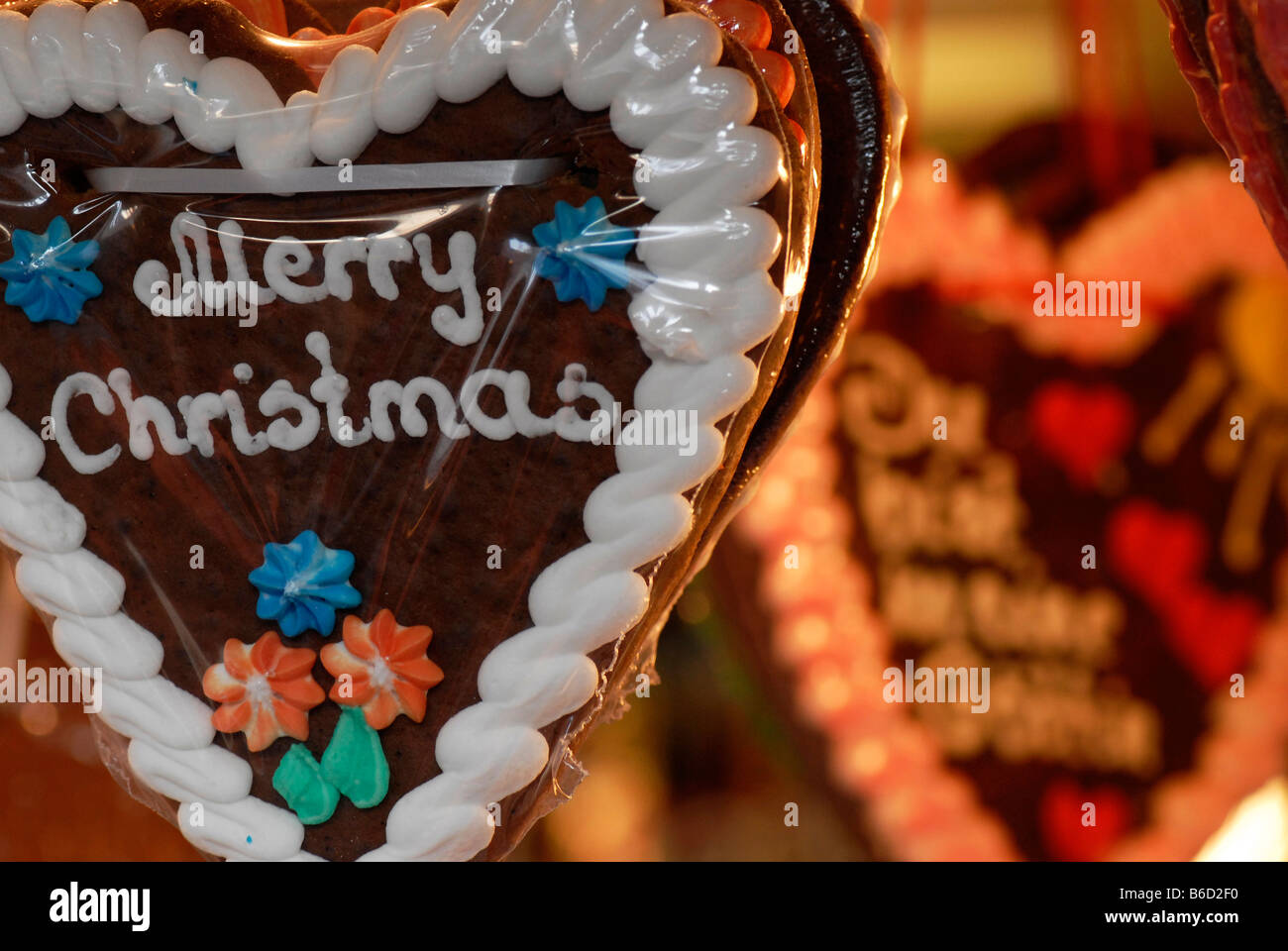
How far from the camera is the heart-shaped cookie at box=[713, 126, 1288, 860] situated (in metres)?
2.05

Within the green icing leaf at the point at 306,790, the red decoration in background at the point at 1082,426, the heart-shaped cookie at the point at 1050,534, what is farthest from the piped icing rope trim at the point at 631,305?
the red decoration in background at the point at 1082,426

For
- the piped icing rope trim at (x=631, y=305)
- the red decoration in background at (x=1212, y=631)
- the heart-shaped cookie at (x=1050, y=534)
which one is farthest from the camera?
the red decoration in background at (x=1212, y=631)

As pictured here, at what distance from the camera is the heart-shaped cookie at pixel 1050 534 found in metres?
2.05

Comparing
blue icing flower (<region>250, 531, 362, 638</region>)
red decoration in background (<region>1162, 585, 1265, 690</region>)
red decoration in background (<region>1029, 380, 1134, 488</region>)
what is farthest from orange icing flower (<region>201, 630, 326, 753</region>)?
red decoration in background (<region>1162, 585, 1265, 690</region>)

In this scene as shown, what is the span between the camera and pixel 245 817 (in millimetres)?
857

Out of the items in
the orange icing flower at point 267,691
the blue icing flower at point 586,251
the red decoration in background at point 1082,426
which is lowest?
the orange icing flower at point 267,691

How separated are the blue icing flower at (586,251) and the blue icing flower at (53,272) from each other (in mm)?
306

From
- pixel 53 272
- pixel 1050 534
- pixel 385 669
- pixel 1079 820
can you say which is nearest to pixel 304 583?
pixel 385 669

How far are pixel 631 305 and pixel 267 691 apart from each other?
357mm

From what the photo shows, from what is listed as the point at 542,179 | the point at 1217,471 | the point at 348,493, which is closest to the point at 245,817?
the point at 348,493

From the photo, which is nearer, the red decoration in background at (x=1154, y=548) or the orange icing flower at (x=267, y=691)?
the orange icing flower at (x=267, y=691)

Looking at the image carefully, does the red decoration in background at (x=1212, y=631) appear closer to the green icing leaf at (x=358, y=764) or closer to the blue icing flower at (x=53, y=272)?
the green icing leaf at (x=358, y=764)

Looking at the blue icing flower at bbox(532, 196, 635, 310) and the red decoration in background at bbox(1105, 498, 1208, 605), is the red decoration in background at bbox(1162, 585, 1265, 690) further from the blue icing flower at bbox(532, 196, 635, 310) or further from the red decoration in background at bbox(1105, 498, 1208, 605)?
the blue icing flower at bbox(532, 196, 635, 310)

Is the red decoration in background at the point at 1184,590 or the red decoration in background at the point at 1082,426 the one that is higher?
the red decoration in background at the point at 1082,426
